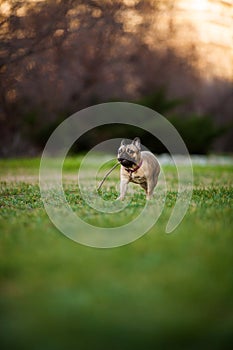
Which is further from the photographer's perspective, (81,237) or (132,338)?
(81,237)

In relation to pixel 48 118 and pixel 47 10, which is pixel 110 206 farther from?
pixel 48 118

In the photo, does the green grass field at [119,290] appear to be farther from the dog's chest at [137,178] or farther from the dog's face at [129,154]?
the dog's chest at [137,178]

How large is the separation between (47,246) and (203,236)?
121 cm

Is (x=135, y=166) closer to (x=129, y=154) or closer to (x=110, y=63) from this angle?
(x=129, y=154)

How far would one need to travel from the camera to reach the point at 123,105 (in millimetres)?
19000

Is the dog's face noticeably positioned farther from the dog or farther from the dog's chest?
the dog's chest

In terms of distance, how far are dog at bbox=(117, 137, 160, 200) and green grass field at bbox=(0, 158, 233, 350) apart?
1515 mm

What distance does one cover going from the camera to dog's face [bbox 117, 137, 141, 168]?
5.59 meters

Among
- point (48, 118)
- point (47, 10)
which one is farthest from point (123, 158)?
point (48, 118)

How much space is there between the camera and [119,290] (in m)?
2.62

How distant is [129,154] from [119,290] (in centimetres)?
314

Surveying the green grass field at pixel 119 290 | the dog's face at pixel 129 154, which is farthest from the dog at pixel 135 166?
the green grass field at pixel 119 290

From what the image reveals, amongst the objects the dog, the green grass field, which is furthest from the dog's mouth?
the green grass field

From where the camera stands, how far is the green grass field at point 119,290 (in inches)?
84.1
